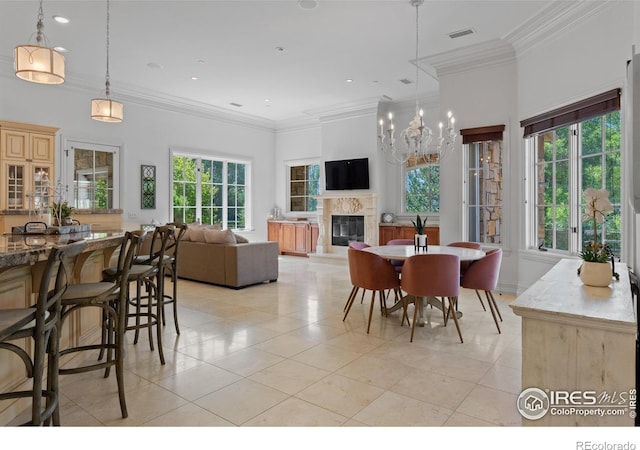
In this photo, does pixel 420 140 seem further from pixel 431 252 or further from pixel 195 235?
pixel 195 235

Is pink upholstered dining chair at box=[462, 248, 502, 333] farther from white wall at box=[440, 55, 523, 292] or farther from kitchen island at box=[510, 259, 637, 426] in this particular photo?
kitchen island at box=[510, 259, 637, 426]

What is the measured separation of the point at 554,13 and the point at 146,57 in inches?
210

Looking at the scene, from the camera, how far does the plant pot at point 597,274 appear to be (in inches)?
83.2

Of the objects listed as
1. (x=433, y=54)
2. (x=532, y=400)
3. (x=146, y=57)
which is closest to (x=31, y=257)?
(x=532, y=400)

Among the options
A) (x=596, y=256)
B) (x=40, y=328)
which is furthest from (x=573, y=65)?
(x=40, y=328)

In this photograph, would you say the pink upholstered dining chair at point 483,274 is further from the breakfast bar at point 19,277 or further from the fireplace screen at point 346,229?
the fireplace screen at point 346,229

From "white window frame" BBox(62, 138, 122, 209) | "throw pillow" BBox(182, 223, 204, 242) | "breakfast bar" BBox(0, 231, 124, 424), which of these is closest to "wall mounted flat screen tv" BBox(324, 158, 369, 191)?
"throw pillow" BBox(182, 223, 204, 242)

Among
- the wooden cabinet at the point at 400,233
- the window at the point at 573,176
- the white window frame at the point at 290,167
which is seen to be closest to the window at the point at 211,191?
the white window frame at the point at 290,167

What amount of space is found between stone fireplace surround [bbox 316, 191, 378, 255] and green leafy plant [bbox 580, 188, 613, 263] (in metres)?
5.94

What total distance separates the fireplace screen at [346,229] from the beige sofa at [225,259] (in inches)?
109

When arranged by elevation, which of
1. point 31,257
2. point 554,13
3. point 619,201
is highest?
point 554,13

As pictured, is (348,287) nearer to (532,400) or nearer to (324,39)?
(324,39)

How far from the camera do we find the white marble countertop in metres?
1.55

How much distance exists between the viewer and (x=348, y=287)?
6066 mm
